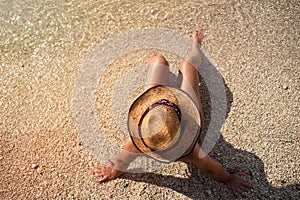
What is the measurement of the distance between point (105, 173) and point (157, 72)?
912mm

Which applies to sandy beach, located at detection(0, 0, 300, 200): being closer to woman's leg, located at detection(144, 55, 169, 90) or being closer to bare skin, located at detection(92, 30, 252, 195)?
bare skin, located at detection(92, 30, 252, 195)

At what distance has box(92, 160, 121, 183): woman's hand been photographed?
2816mm

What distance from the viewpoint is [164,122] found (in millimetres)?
1812

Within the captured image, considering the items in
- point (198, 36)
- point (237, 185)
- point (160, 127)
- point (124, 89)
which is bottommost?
point (237, 185)

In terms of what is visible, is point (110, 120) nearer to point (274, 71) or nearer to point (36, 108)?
point (36, 108)

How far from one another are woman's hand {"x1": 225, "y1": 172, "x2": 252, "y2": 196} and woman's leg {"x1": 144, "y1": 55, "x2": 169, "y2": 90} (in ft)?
3.00

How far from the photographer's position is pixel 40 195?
2.80m

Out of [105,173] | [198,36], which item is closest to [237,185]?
[105,173]

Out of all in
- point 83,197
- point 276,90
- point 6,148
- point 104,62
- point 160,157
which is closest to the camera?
point 160,157

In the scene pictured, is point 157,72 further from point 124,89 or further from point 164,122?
point 164,122

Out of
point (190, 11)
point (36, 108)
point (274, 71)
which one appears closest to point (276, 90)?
point (274, 71)

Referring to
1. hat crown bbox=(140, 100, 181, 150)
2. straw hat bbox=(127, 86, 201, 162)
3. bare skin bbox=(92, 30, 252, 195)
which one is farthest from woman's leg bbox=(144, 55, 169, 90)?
hat crown bbox=(140, 100, 181, 150)

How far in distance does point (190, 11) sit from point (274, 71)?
3.40 feet

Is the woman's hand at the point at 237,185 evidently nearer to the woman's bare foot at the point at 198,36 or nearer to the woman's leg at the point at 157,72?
the woman's leg at the point at 157,72
